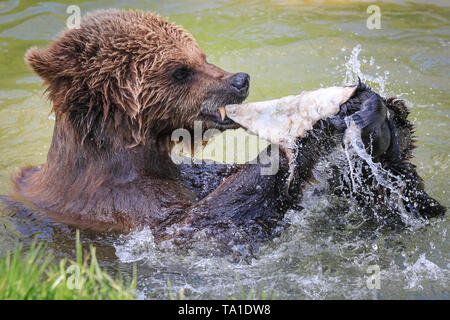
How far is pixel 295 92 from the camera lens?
8.93m

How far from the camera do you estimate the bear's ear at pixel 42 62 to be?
5.00 m

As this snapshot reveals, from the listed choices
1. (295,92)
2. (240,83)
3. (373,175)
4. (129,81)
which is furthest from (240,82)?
(295,92)

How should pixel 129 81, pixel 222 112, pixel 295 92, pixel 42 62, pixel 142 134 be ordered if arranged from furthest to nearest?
1. pixel 295 92
2. pixel 222 112
3. pixel 142 134
4. pixel 129 81
5. pixel 42 62

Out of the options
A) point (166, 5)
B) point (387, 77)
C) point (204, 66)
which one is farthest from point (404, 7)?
point (204, 66)

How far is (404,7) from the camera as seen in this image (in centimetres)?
1105

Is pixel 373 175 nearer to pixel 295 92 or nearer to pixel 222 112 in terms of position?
pixel 222 112

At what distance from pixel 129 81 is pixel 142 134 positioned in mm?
430

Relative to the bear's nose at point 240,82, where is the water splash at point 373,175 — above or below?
below

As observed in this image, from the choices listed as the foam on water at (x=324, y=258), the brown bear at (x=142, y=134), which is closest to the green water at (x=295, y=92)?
the foam on water at (x=324, y=258)

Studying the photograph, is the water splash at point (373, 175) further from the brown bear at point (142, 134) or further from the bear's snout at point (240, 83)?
the bear's snout at point (240, 83)

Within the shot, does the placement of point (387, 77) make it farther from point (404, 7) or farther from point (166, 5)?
point (166, 5)

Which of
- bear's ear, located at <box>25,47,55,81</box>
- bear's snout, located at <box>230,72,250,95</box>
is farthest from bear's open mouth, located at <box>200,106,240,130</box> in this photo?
bear's ear, located at <box>25,47,55,81</box>

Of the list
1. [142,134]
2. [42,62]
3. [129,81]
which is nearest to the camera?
[42,62]
